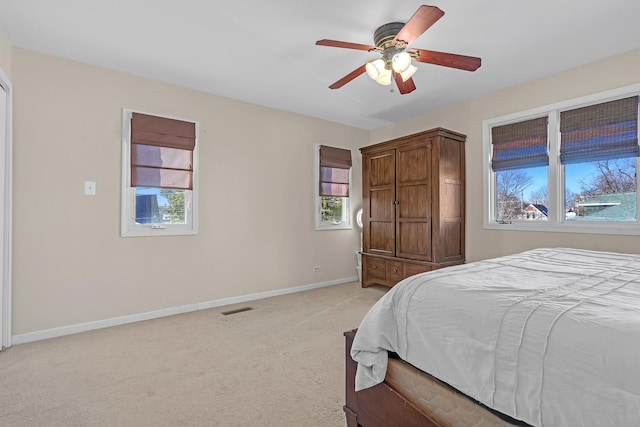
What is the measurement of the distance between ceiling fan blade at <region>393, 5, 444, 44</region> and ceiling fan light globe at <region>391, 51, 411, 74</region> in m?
0.10

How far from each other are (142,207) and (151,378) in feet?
5.97

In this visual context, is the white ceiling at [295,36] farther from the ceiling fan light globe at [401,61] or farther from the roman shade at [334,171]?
the roman shade at [334,171]

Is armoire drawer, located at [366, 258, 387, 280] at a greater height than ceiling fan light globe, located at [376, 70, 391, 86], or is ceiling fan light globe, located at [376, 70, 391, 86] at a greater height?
ceiling fan light globe, located at [376, 70, 391, 86]

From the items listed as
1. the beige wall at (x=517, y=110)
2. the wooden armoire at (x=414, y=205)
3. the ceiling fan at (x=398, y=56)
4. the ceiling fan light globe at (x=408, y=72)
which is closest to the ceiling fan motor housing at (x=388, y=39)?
the ceiling fan at (x=398, y=56)

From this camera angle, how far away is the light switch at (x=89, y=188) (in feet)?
9.93

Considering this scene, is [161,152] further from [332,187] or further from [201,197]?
[332,187]

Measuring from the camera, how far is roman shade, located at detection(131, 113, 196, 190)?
10.7 ft

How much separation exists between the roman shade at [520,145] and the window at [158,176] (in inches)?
136

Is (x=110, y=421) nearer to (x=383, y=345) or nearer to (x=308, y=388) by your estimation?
(x=308, y=388)

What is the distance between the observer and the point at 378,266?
4.38 m

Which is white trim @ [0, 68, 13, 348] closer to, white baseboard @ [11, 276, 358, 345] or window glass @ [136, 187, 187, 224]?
white baseboard @ [11, 276, 358, 345]

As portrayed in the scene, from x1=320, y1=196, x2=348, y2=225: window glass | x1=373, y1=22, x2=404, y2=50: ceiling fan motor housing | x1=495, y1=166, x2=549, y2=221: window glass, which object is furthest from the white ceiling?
x1=320, y1=196, x2=348, y2=225: window glass

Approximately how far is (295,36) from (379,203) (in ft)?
7.97

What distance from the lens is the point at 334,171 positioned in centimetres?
489
